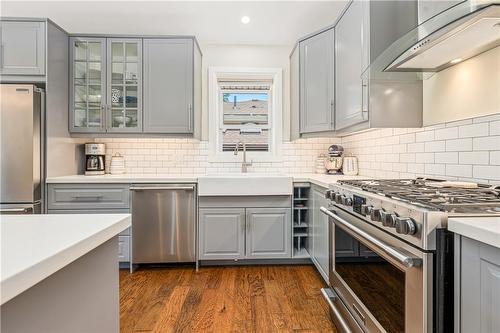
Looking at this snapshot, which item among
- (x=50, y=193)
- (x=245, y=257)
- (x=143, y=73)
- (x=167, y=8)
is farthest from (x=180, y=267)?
(x=167, y=8)

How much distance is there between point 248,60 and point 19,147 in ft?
8.30

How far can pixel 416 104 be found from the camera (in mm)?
2146

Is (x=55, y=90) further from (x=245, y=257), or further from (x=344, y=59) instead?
(x=344, y=59)

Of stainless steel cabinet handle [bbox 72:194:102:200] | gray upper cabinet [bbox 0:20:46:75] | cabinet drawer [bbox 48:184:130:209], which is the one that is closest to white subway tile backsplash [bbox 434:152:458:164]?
cabinet drawer [bbox 48:184:130:209]

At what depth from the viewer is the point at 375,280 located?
1.39 meters

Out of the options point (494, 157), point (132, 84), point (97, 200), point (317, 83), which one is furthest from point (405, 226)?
point (132, 84)

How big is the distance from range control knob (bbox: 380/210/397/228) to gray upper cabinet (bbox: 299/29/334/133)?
5.58ft

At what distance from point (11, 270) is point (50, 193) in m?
2.69

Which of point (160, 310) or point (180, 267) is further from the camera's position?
point (180, 267)

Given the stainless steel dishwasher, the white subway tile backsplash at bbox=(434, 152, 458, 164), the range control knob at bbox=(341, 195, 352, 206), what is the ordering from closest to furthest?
the range control knob at bbox=(341, 195, 352, 206) → the white subway tile backsplash at bbox=(434, 152, 458, 164) → the stainless steel dishwasher

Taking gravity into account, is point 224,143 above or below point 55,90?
below

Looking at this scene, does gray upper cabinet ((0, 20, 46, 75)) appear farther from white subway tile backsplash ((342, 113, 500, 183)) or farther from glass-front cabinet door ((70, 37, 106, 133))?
white subway tile backsplash ((342, 113, 500, 183))

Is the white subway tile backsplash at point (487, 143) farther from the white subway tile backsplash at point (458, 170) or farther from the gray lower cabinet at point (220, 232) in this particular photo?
the gray lower cabinet at point (220, 232)

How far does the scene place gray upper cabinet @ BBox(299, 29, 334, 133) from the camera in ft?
9.28
